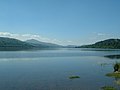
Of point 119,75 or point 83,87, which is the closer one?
point 83,87

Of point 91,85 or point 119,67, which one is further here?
point 119,67

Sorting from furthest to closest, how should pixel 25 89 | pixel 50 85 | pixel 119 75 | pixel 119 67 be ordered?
pixel 119 67
pixel 119 75
pixel 50 85
pixel 25 89

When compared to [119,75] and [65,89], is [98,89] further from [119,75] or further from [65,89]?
[119,75]

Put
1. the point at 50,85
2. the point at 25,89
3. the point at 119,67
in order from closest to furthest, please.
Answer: the point at 25,89, the point at 50,85, the point at 119,67

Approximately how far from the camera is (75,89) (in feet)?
112

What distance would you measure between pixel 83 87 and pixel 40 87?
717 centimetres

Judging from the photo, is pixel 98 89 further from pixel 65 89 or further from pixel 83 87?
pixel 65 89

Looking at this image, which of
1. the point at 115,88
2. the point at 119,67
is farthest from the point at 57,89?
the point at 119,67

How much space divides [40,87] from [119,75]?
62.9ft

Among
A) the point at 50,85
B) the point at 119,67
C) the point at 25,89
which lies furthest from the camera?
the point at 119,67

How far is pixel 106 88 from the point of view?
3425cm

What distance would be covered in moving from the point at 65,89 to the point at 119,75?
667 inches

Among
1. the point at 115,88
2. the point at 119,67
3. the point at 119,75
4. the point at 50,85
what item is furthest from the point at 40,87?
the point at 119,67

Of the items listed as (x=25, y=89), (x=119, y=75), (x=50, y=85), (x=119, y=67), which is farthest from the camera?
(x=119, y=67)
